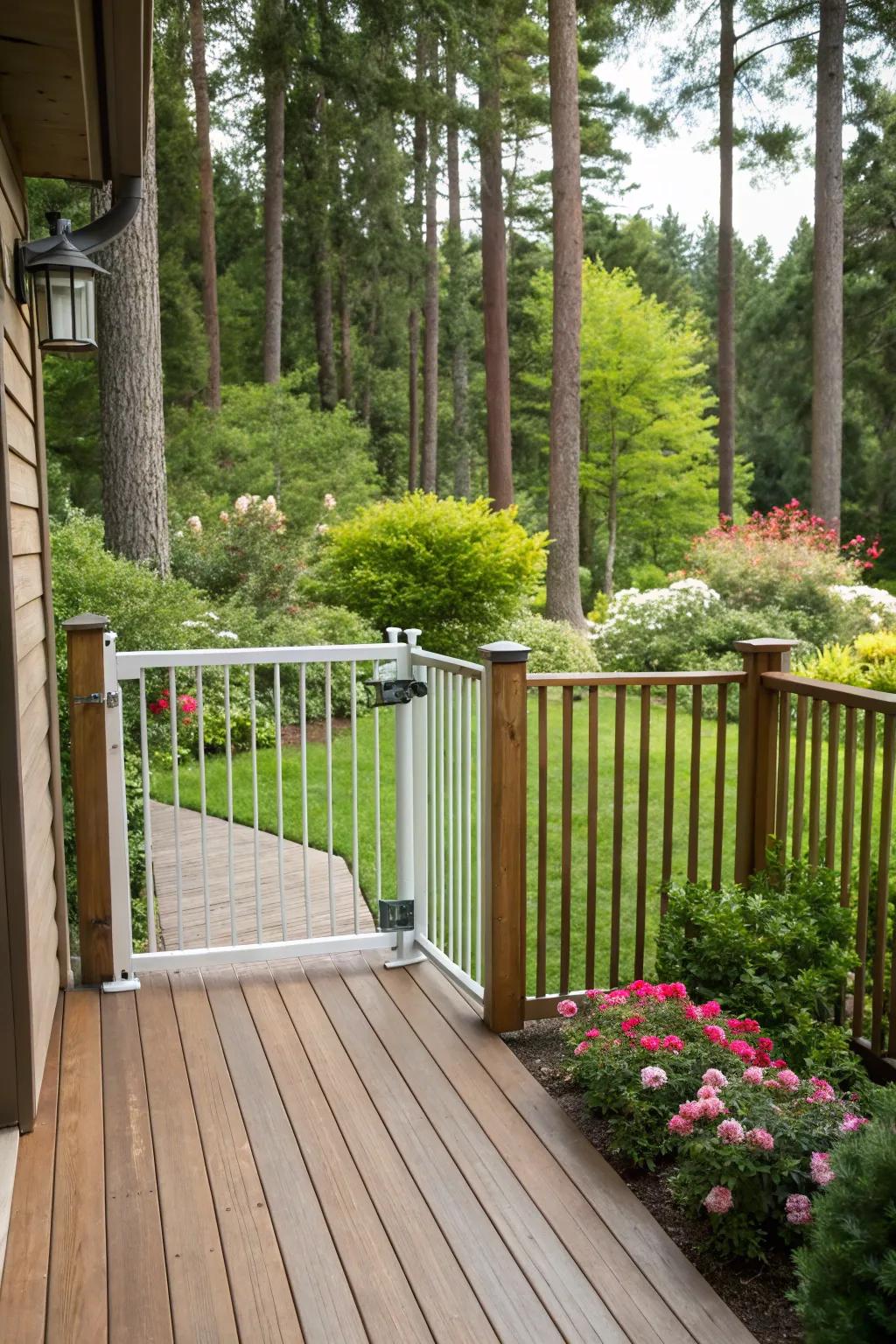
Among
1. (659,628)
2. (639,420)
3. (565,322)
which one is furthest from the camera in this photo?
(639,420)

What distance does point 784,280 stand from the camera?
902 inches

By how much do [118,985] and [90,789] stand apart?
631 millimetres

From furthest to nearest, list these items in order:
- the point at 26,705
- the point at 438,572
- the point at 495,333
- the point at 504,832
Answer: the point at 495,333 → the point at 438,572 → the point at 504,832 → the point at 26,705

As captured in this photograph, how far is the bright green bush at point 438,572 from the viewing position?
912cm

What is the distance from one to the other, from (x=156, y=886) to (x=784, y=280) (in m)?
22.0

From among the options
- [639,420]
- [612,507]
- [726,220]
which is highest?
[726,220]

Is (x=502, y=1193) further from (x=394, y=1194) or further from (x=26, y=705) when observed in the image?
(x=26, y=705)

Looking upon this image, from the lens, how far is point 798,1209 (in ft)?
7.07

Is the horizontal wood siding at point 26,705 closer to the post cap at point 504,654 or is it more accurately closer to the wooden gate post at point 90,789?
the wooden gate post at point 90,789

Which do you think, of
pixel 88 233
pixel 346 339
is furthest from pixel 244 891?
pixel 346 339


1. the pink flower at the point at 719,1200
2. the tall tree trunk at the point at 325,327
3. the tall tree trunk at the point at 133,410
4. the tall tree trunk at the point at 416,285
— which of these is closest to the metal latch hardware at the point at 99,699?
the pink flower at the point at 719,1200

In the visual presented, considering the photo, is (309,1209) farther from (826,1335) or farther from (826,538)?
(826,538)

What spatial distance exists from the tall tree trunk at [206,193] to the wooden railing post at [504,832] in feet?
41.9

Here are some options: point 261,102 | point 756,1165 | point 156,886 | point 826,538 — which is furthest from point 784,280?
point 756,1165
